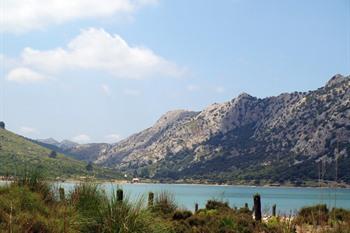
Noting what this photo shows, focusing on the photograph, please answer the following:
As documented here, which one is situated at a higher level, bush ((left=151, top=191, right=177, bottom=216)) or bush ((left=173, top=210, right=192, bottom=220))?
bush ((left=151, top=191, right=177, bottom=216))

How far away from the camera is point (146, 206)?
36.2 ft

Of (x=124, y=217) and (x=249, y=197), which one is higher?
(x=124, y=217)

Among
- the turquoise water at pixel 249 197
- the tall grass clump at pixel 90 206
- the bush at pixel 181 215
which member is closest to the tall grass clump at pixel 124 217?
the tall grass clump at pixel 90 206

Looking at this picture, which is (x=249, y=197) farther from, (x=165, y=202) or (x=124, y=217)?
(x=124, y=217)

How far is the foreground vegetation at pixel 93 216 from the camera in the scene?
990 cm

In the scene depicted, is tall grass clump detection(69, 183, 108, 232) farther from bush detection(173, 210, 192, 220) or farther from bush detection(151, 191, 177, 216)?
bush detection(151, 191, 177, 216)

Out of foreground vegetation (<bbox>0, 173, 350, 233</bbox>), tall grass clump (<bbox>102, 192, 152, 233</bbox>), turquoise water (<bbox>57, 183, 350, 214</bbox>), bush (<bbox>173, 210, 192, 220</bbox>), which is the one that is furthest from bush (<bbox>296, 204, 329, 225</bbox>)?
bush (<bbox>173, 210, 192, 220</bbox>)

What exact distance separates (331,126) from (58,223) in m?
184

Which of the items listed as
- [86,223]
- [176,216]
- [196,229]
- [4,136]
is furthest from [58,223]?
[4,136]

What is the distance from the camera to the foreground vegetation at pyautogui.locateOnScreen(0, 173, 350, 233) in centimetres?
990

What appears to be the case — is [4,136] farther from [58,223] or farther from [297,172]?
[58,223]

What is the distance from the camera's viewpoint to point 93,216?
34.4 feet

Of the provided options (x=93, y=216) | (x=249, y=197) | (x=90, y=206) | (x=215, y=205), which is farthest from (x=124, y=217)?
(x=249, y=197)

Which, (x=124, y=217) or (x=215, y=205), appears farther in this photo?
(x=215, y=205)
